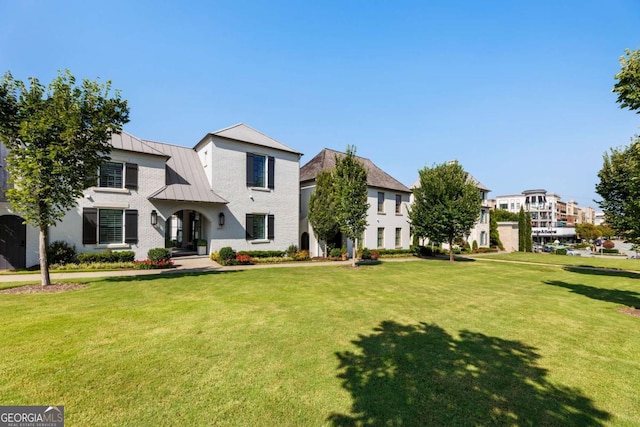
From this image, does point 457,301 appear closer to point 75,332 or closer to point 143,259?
point 75,332

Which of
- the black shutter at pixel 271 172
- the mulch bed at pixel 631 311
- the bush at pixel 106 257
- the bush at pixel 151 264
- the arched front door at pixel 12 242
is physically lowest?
the mulch bed at pixel 631 311

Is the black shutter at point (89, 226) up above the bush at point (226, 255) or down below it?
above

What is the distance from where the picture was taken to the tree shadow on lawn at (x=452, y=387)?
338 cm

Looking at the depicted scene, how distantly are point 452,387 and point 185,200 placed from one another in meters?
16.4

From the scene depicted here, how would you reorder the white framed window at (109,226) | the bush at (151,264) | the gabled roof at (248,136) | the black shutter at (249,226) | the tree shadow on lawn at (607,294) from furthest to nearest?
1. the black shutter at (249,226)
2. the gabled roof at (248,136)
3. the white framed window at (109,226)
4. the bush at (151,264)
5. the tree shadow on lawn at (607,294)

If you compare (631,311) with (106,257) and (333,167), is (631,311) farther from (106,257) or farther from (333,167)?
(106,257)

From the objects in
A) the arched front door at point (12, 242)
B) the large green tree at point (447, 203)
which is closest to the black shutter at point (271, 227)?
the large green tree at point (447, 203)

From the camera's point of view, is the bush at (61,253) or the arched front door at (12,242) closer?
the arched front door at (12,242)

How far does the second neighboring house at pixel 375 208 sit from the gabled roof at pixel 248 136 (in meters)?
3.71

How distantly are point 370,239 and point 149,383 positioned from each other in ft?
73.9

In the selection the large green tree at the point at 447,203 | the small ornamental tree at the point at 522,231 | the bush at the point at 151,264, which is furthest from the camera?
the small ornamental tree at the point at 522,231

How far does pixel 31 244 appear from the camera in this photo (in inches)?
528

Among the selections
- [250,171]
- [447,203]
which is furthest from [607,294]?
[250,171]

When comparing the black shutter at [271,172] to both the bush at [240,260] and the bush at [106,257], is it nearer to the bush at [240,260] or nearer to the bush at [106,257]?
the bush at [240,260]
